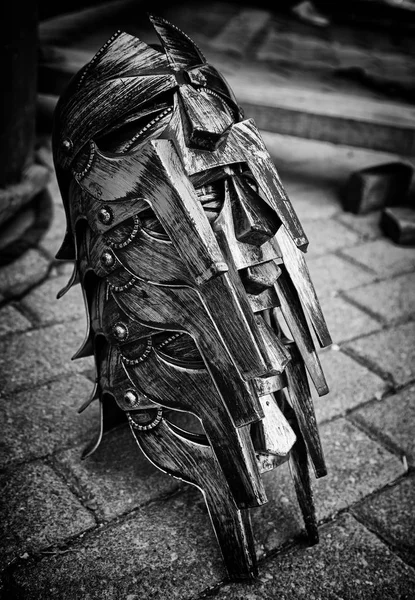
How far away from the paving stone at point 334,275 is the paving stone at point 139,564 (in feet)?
4.87

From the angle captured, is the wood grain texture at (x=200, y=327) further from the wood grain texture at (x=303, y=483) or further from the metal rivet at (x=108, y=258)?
the wood grain texture at (x=303, y=483)

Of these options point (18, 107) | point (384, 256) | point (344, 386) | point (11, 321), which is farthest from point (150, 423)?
point (384, 256)

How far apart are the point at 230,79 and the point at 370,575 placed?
312cm

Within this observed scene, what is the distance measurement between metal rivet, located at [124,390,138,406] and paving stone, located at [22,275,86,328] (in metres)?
0.95

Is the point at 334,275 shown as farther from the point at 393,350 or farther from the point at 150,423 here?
the point at 150,423

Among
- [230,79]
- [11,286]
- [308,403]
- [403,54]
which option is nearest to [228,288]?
[308,403]

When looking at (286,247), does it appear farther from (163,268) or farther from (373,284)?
(373,284)

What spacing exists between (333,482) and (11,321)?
132 cm

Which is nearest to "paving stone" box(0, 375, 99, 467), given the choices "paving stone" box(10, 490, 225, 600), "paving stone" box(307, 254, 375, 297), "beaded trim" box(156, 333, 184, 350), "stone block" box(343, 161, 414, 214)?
"paving stone" box(10, 490, 225, 600)

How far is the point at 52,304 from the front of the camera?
2570 millimetres

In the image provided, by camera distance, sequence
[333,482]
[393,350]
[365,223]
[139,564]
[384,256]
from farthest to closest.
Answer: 1. [365,223]
2. [384,256]
3. [393,350]
4. [333,482]
5. [139,564]

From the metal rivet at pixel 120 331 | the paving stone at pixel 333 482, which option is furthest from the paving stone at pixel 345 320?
the metal rivet at pixel 120 331

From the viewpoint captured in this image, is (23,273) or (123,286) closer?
(123,286)

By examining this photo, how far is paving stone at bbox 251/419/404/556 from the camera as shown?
1684 millimetres
